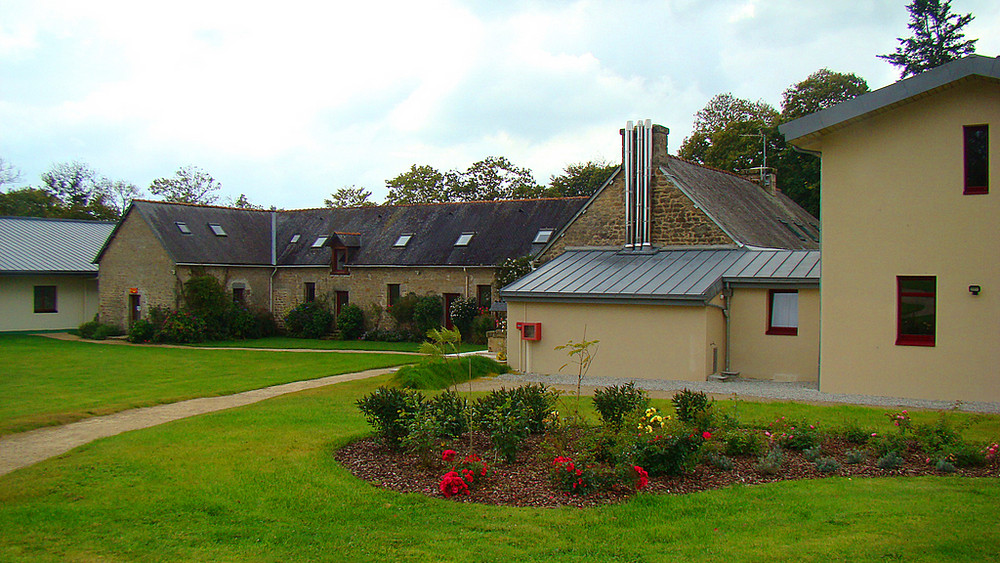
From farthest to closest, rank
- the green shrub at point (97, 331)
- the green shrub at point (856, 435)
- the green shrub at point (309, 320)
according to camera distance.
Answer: the green shrub at point (309, 320), the green shrub at point (97, 331), the green shrub at point (856, 435)

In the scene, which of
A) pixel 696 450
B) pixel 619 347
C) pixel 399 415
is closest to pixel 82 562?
pixel 399 415

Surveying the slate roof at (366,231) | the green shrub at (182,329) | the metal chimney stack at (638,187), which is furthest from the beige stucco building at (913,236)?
the green shrub at (182,329)

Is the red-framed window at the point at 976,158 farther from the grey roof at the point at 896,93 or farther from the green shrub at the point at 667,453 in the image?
the green shrub at the point at 667,453

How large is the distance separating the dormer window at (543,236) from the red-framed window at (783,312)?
12206 mm

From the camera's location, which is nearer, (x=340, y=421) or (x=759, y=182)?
(x=340, y=421)

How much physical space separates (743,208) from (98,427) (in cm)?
1949

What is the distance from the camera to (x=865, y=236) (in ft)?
49.3

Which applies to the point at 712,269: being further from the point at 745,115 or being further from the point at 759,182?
the point at 745,115

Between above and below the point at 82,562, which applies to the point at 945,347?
above

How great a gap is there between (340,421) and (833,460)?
273 inches

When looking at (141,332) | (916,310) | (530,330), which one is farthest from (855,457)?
(141,332)

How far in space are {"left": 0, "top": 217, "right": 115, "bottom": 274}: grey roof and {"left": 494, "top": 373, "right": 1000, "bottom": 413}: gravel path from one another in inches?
1056

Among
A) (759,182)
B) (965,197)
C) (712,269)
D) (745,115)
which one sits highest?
(745,115)

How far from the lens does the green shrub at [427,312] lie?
30.1m
